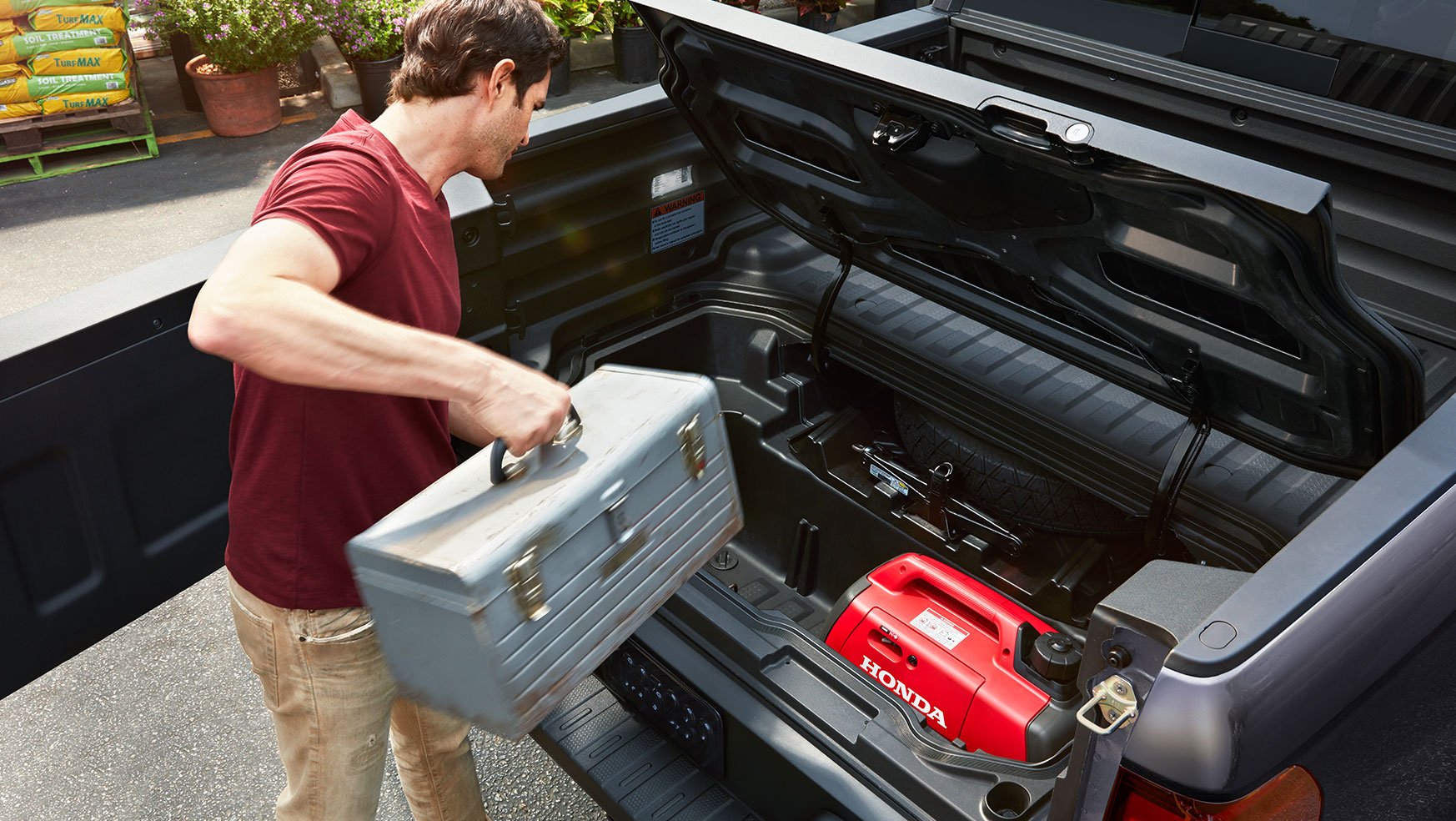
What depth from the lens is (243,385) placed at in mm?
1600

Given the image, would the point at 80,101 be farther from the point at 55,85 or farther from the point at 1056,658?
the point at 1056,658

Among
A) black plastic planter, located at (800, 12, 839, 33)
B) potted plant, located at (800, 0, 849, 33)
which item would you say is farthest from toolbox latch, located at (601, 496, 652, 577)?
black plastic planter, located at (800, 12, 839, 33)

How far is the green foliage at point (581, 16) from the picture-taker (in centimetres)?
750

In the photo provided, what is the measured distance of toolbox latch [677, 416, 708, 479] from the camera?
5.42 feet

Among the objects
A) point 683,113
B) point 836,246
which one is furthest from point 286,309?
point 836,246

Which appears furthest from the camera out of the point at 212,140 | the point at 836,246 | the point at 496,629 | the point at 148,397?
the point at 212,140

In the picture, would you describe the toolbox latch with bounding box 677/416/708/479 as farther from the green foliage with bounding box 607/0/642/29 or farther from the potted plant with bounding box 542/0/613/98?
the green foliage with bounding box 607/0/642/29

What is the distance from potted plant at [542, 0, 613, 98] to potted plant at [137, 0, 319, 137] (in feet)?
5.22

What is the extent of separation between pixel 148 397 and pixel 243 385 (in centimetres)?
43

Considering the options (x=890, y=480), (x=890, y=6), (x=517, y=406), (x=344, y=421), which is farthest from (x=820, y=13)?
(x=517, y=406)

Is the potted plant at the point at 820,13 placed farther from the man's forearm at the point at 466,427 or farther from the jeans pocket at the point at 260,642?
the jeans pocket at the point at 260,642

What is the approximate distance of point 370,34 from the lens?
671cm

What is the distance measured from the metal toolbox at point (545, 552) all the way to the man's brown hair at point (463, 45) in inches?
19.3

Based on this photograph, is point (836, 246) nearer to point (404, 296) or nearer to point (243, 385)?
point (404, 296)
